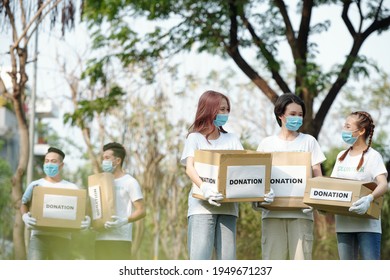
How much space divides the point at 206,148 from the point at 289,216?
0.58 meters

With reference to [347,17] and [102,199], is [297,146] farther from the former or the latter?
[347,17]

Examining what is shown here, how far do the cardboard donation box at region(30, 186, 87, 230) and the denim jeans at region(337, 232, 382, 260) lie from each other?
1601 millimetres

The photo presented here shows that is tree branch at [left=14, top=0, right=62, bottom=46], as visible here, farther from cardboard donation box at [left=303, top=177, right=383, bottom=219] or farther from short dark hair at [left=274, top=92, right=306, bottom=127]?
cardboard donation box at [left=303, top=177, right=383, bottom=219]

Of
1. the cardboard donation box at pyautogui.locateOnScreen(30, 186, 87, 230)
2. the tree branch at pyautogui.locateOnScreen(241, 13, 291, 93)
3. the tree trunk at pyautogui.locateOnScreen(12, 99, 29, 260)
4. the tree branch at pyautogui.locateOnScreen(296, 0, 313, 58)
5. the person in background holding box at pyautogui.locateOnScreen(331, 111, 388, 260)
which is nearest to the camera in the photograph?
the person in background holding box at pyautogui.locateOnScreen(331, 111, 388, 260)

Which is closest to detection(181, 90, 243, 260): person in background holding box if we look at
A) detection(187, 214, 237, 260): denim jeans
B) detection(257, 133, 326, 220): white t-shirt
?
detection(187, 214, 237, 260): denim jeans

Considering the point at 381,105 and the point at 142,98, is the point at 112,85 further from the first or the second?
the point at 381,105

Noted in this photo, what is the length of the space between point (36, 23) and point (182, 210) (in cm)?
381

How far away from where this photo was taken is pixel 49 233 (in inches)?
195

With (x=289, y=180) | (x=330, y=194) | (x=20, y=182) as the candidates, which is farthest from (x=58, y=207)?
(x=20, y=182)

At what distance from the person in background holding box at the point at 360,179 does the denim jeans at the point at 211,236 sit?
651mm

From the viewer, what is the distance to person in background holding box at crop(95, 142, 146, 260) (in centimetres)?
494

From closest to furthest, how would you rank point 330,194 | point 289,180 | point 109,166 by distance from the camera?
point 330,194 → point 289,180 → point 109,166
